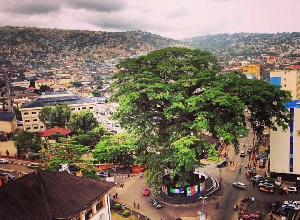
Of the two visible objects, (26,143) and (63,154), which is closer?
(63,154)

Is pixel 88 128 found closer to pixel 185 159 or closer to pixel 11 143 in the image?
pixel 11 143

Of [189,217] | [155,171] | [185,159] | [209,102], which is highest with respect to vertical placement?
[209,102]

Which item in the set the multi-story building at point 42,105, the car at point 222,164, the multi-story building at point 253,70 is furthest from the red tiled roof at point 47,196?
the multi-story building at point 253,70

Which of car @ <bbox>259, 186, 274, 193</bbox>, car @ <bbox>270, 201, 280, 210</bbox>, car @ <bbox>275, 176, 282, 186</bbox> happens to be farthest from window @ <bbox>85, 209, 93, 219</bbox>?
car @ <bbox>275, 176, 282, 186</bbox>

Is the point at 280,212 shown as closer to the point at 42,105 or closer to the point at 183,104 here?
the point at 183,104

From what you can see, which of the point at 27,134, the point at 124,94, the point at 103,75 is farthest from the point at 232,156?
the point at 103,75

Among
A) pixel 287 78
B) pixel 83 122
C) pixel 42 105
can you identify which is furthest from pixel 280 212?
pixel 42 105
